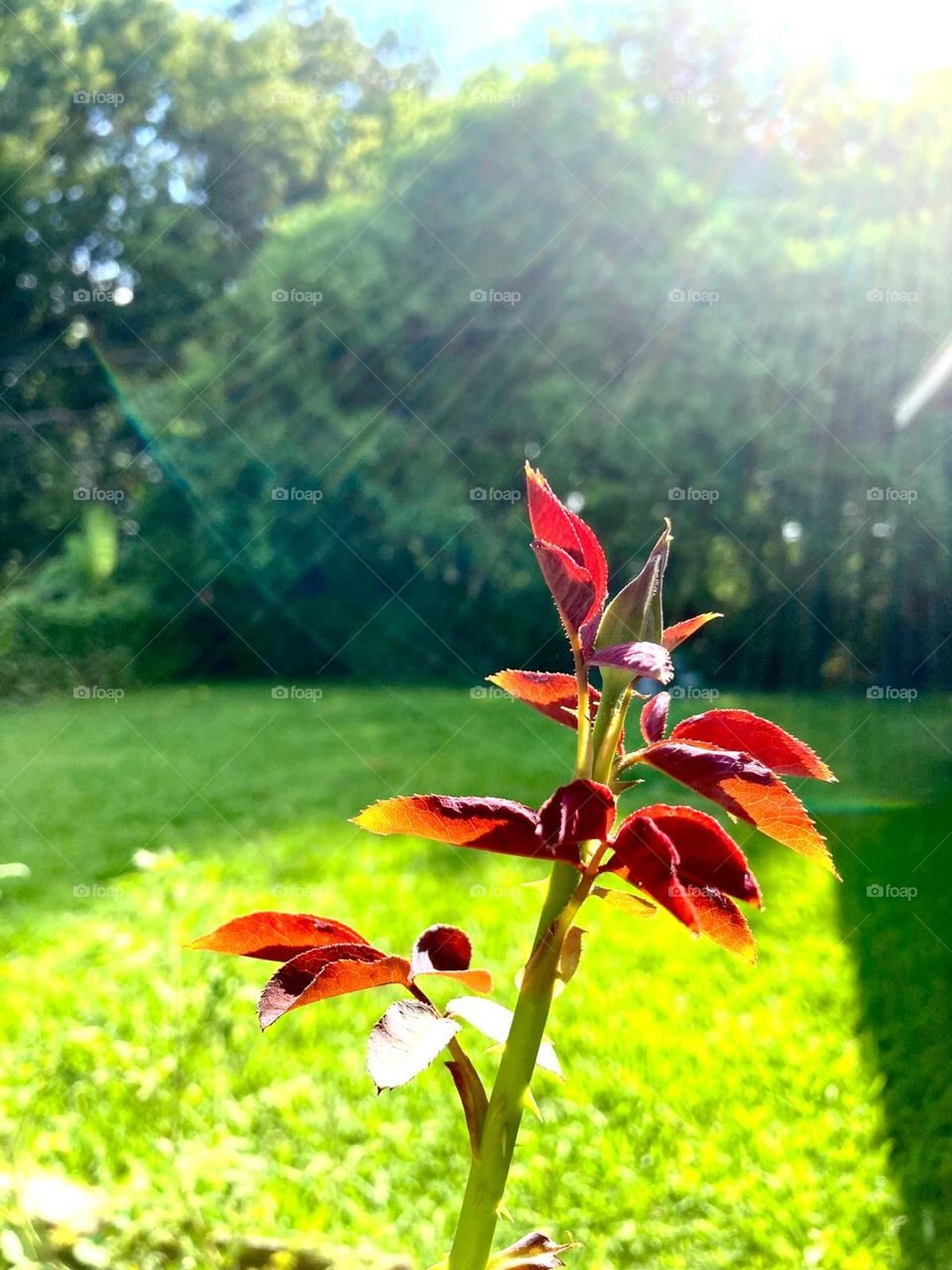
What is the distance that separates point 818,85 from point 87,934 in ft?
30.9

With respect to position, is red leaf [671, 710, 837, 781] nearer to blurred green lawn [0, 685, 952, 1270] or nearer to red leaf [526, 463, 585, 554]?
red leaf [526, 463, 585, 554]

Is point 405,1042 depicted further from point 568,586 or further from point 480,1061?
point 480,1061

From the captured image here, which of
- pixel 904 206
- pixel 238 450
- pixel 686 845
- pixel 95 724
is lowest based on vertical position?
pixel 95 724

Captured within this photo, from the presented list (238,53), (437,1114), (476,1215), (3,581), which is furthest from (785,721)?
(238,53)

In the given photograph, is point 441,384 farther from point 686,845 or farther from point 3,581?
point 686,845

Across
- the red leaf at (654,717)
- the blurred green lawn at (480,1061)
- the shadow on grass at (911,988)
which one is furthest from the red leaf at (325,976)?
the shadow on grass at (911,988)

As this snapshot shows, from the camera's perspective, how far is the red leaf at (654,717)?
2.53ft

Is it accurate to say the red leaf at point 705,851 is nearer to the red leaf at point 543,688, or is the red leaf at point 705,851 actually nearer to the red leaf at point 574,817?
the red leaf at point 574,817

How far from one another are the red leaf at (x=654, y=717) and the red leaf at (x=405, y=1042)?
24 centimetres

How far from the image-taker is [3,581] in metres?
11.6

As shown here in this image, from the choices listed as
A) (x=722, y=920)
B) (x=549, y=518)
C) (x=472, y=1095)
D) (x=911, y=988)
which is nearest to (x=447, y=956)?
(x=472, y=1095)

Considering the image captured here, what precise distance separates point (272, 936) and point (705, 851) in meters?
0.29

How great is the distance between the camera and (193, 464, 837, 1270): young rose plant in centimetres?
63

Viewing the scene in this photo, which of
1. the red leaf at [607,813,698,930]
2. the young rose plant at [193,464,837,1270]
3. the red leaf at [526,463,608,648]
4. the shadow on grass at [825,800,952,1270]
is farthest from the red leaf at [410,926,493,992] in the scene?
the shadow on grass at [825,800,952,1270]
